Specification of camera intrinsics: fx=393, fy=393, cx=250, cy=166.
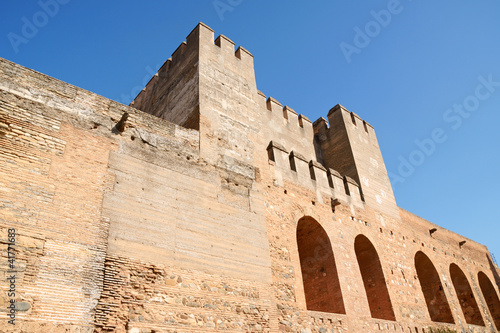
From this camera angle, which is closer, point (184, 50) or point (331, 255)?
point (331, 255)

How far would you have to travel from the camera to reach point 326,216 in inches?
384

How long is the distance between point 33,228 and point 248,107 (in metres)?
5.77

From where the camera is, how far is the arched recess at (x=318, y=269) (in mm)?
8867

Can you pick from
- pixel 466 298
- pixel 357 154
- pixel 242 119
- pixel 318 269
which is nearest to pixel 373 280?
pixel 318 269

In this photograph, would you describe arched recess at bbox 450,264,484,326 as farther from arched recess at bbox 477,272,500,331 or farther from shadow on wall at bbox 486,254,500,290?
shadow on wall at bbox 486,254,500,290

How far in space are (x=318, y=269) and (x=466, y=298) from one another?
808 centimetres

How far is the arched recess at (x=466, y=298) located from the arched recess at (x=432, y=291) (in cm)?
218

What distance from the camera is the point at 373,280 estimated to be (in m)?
10.4

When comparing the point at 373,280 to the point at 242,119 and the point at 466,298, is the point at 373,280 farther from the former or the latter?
the point at 466,298

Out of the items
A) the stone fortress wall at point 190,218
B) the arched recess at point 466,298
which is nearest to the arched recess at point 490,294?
the arched recess at point 466,298

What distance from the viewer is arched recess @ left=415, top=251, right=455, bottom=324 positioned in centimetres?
1179

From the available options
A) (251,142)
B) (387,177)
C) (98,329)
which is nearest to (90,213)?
(98,329)

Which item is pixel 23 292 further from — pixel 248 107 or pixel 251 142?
pixel 248 107

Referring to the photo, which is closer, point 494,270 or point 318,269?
point 318,269
